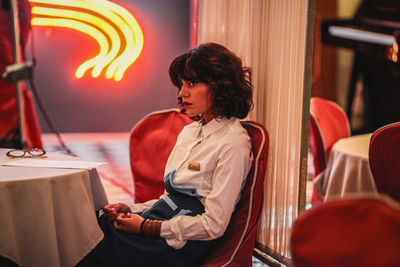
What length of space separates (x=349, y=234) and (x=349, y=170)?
1.50 metres

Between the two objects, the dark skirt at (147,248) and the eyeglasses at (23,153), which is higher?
the eyeglasses at (23,153)

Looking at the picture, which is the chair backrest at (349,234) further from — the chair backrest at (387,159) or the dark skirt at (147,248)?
the chair backrest at (387,159)

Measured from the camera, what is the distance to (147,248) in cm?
127

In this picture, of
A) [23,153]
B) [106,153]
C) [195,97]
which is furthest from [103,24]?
[195,97]

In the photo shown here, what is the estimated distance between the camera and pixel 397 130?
1.56 metres

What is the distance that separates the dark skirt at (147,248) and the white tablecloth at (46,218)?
0.04 m

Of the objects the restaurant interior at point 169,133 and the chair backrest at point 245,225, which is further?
the chair backrest at point 245,225

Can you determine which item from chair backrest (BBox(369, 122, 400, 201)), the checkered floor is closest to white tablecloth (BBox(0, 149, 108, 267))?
chair backrest (BBox(369, 122, 400, 201))

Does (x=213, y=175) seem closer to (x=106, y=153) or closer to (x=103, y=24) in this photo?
(x=103, y=24)

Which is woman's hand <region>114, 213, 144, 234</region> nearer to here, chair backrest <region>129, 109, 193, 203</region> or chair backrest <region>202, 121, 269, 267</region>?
chair backrest <region>202, 121, 269, 267</region>

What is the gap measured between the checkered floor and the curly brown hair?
2230mm

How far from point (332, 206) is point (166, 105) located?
3.26 metres

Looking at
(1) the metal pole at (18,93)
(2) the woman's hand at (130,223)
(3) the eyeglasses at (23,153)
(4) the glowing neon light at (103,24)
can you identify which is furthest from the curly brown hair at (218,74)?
(4) the glowing neon light at (103,24)

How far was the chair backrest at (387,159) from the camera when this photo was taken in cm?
157
